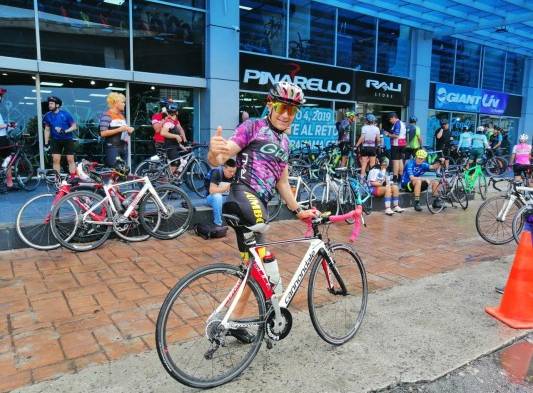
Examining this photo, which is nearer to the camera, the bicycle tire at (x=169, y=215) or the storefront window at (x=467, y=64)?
the bicycle tire at (x=169, y=215)

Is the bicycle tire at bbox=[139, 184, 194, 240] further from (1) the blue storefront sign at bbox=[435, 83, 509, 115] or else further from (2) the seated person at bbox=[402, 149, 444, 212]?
(1) the blue storefront sign at bbox=[435, 83, 509, 115]

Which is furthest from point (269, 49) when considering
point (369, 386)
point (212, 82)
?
point (369, 386)

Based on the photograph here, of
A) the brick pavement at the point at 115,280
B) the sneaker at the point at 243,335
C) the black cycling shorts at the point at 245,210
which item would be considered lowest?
the brick pavement at the point at 115,280

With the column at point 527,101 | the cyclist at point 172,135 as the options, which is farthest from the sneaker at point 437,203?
the column at point 527,101

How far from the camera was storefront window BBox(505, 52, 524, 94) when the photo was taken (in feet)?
64.7

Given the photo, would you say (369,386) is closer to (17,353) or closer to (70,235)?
(17,353)

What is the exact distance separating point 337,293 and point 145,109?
28.7 feet

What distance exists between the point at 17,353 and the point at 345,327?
249 centimetres

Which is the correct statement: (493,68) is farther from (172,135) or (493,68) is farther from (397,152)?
(172,135)

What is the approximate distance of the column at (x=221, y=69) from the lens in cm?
1088

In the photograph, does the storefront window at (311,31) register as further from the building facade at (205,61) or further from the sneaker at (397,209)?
the sneaker at (397,209)

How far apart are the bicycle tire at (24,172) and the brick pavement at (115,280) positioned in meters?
3.60

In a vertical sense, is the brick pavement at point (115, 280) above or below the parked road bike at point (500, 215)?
below

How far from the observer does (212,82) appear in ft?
35.9
